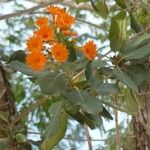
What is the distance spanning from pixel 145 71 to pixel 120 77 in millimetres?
154

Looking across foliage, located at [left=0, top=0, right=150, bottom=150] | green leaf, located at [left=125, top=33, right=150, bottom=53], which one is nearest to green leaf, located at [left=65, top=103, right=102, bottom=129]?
foliage, located at [left=0, top=0, right=150, bottom=150]

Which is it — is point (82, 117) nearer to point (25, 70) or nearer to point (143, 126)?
point (25, 70)

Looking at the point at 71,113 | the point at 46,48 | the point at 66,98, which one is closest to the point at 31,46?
the point at 46,48

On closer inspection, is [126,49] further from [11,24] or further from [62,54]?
[11,24]

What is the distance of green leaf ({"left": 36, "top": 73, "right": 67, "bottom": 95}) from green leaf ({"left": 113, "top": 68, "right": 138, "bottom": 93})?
0.49 feet

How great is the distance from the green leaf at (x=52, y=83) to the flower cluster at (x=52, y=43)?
0.12 feet

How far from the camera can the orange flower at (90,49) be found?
1.21 m

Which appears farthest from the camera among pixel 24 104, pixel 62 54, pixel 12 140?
pixel 24 104

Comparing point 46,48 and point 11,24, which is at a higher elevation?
point 11,24

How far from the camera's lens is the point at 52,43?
1223mm

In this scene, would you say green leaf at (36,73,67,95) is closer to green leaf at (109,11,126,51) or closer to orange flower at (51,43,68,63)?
orange flower at (51,43,68,63)

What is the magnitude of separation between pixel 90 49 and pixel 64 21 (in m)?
0.11

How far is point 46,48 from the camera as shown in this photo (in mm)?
1213

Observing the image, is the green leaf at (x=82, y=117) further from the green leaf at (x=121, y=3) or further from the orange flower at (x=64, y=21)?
the green leaf at (x=121, y=3)
